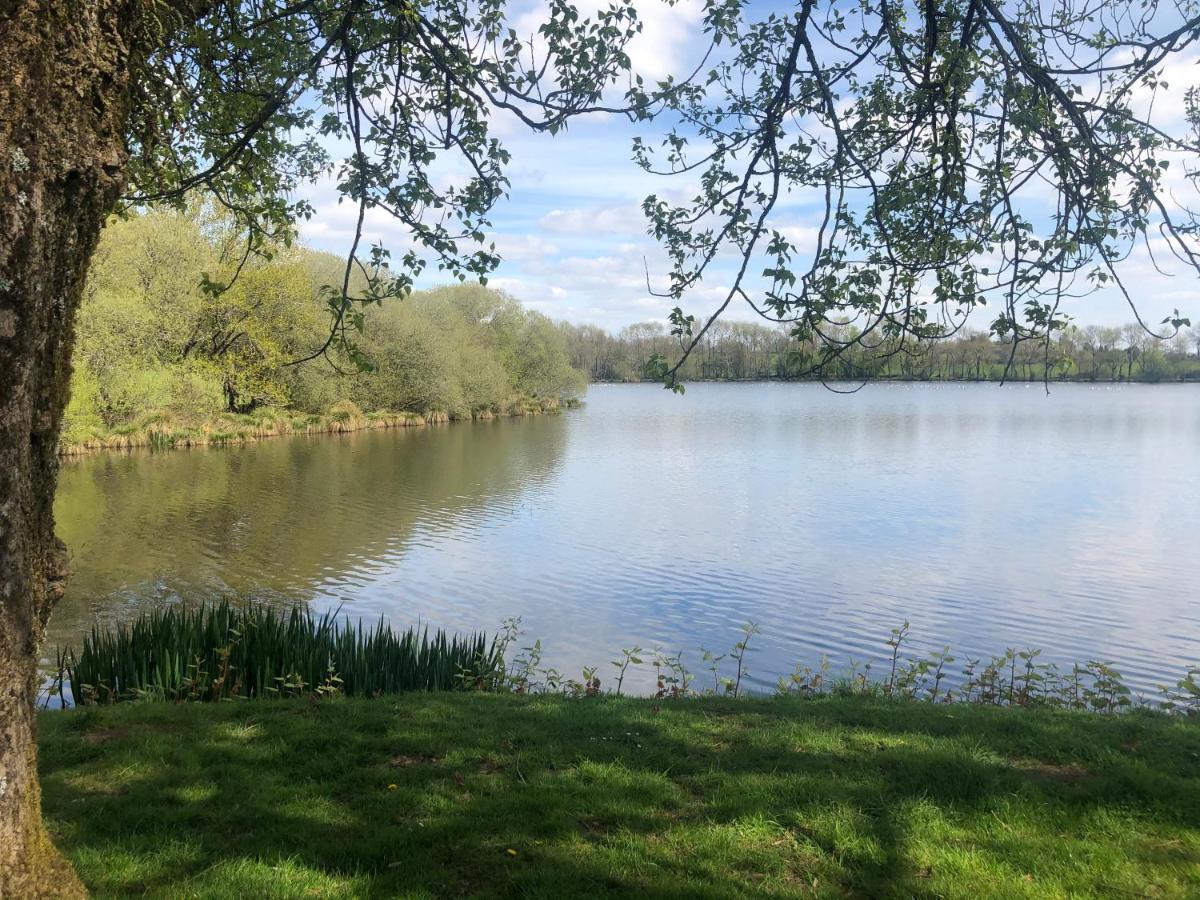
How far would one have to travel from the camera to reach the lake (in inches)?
447

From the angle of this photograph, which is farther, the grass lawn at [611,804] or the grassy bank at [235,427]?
the grassy bank at [235,427]

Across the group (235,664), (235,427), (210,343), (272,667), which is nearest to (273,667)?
(272,667)

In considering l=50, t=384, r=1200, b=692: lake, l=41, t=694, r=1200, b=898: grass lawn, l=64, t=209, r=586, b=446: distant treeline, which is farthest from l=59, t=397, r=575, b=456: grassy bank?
l=41, t=694, r=1200, b=898: grass lawn

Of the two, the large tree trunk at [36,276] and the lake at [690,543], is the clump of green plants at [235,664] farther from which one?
the large tree trunk at [36,276]

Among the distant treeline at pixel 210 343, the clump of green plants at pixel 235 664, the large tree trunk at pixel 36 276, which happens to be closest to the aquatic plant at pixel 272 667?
the clump of green plants at pixel 235 664

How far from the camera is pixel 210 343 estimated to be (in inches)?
1379

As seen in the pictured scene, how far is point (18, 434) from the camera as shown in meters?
2.29

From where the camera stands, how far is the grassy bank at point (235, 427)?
99.7 feet

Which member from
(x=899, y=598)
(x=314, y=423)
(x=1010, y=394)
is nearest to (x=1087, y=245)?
(x=899, y=598)

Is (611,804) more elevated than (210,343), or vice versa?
(210,343)

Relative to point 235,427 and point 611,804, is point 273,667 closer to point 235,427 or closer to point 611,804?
point 611,804

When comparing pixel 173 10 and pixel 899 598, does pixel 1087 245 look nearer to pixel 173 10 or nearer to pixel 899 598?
pixel 173 10

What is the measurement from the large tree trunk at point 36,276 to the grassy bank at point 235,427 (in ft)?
77.1

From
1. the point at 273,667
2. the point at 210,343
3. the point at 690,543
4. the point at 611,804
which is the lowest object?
the point at 690,543
